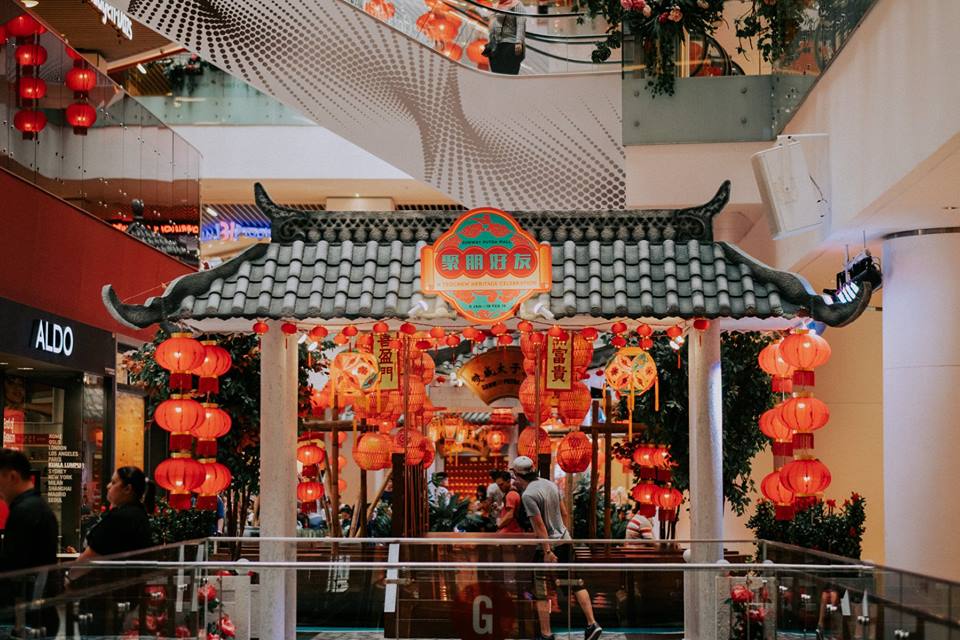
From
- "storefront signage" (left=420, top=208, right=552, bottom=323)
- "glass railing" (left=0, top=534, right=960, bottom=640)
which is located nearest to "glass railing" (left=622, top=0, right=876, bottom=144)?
"storefront signage" (left=420, top=208, right=552, bottom=323)

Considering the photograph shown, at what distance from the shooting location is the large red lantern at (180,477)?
972cm

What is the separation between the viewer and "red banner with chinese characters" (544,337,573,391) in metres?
11.6

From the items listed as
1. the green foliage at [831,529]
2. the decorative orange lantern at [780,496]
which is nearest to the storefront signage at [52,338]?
the decorative orange lantern at [780,496]

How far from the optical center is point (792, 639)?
742 cm

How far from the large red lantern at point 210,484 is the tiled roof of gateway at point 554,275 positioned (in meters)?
1.28

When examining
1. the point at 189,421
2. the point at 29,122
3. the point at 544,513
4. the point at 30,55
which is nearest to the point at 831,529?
the point at 544,513

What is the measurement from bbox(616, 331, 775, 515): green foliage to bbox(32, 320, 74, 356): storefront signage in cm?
582

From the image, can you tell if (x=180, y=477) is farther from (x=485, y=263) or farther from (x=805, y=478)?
(x=805, y=478)

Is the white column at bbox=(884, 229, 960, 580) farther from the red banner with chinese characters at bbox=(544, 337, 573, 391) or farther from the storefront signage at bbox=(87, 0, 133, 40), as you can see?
the storefront signage at bbox=(87, 0, 133, 40)

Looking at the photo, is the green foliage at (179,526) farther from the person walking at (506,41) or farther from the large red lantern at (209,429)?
the person walking at (506,41)

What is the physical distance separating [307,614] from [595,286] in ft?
10.3

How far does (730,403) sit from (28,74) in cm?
753

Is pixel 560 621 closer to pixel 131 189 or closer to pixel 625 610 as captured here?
pixel 625 610

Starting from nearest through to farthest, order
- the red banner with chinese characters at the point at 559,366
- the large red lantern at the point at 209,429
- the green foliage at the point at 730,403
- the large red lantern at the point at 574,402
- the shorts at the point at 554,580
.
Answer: the shorts at the point at 554,580 < the large red lantern at the point at 209,429 < the red banner with chinese characters at the point at 559,366 < the large red lantern at the point at 574,402 < the green foliage at the point at 730,403
